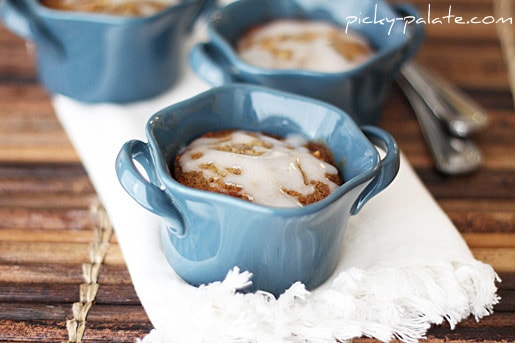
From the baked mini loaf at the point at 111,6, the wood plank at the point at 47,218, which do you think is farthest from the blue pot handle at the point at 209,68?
the wood plank at the point at 47,218

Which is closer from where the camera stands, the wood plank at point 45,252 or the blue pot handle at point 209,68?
the wood plank at point 45,252

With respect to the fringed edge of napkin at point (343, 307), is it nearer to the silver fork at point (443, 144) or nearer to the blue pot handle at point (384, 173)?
the blue pot handle at point (384, 173)

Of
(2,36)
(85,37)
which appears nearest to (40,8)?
(85,37)

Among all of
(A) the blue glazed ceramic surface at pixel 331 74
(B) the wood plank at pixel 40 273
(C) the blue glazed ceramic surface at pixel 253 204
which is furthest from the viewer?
(A) the blue glazed ceramic surface at pixel 331 74

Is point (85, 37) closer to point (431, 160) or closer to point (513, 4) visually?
point (431, 160)

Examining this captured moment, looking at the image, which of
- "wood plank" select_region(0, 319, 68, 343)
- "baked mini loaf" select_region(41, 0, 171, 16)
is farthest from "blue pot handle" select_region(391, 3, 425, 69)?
"wood plank" select_region(0, 319, 68, 343)

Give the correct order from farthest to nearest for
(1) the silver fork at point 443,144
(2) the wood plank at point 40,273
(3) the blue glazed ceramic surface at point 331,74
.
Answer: (1) the silver fork at point 443,144 < (3) the blue glazed ceramic surface at point 331,74 < (2) the wood plank at point 40,273
